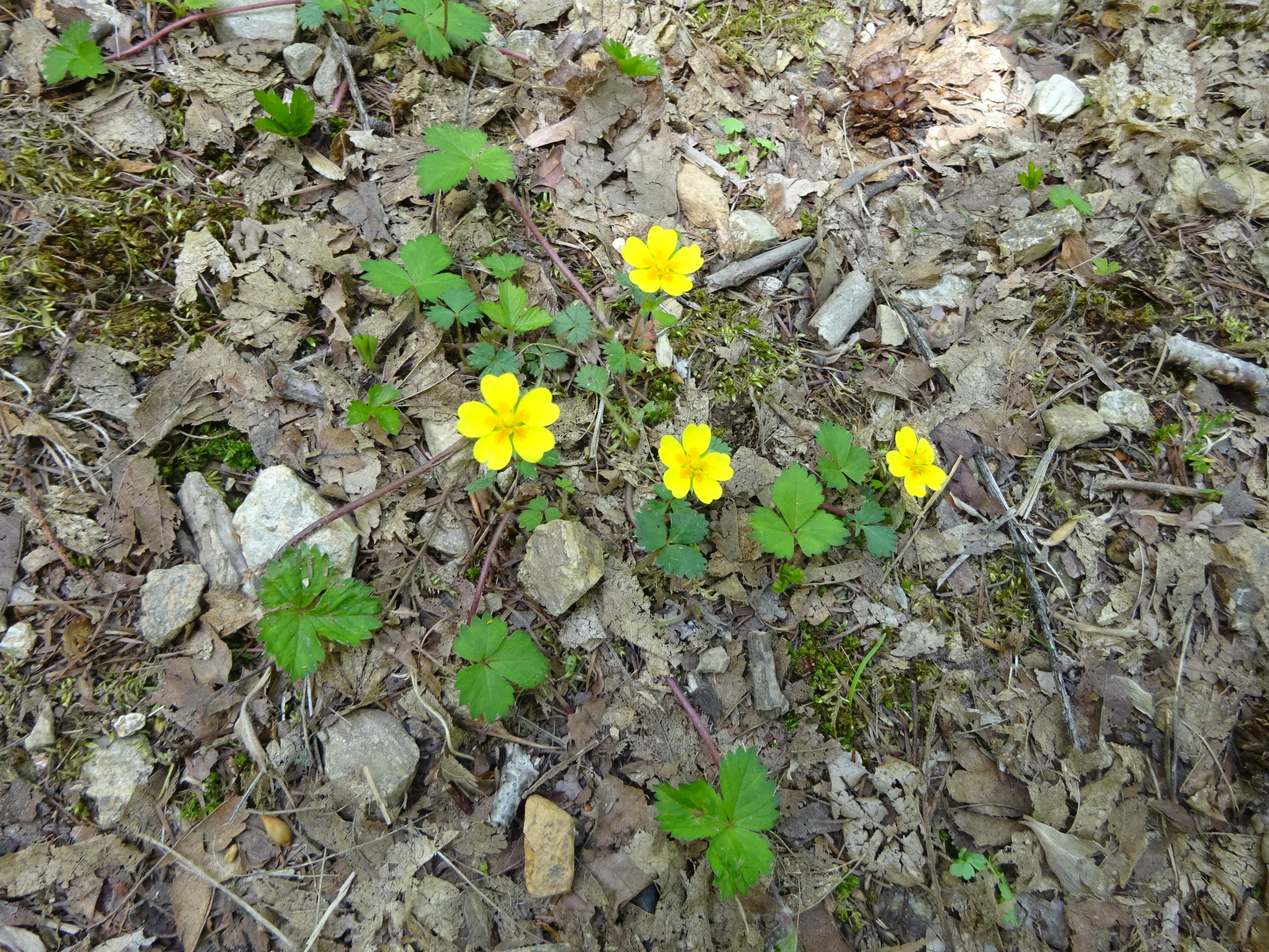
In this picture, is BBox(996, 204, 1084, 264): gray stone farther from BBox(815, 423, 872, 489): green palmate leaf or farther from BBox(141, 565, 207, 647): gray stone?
BBox(141, 565, 207, 647): gray stone

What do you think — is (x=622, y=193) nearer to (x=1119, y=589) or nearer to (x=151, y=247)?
(x=151, y=247)

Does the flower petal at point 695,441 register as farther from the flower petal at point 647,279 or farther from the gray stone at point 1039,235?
the gray stone at point 1039,235

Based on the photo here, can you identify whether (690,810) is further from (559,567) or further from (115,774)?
(115,774)

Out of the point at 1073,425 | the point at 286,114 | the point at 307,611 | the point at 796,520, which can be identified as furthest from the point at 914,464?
the point at 286,114

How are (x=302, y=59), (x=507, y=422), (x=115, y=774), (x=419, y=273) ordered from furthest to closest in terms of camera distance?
(x=302, y=59), (x=419, y=273), (x=507, y=422), (x=115, y=774)

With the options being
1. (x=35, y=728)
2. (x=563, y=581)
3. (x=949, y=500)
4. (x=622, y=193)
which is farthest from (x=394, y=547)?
(x=949, y=500)

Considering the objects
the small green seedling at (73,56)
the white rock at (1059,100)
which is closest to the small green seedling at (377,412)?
the small green seedling at (73,56)

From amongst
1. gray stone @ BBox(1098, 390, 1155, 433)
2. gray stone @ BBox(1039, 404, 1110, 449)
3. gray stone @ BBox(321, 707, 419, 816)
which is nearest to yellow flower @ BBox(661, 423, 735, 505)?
gray stone @ BBox(321, 707, 419, 816)
